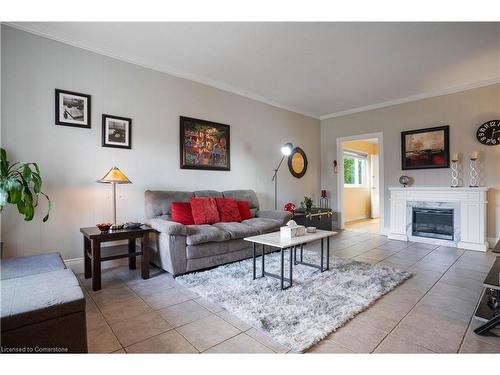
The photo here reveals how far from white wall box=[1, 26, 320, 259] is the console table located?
3.34 m

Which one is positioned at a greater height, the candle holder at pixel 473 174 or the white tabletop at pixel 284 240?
the candle holder at pixel 473 174

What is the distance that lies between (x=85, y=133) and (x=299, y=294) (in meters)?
2.88

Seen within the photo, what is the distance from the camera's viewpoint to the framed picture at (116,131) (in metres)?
3.13

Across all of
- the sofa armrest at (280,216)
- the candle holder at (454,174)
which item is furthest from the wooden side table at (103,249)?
the candle holder at (454,174)

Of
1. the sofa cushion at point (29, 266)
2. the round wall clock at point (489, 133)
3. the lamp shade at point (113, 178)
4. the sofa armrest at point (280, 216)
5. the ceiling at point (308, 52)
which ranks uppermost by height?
the ceiling at point (308, 52)

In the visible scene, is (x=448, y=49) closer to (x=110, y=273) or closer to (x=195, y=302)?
(x=195, y=302)

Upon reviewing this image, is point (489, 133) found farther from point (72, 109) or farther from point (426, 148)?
point (72, 109)

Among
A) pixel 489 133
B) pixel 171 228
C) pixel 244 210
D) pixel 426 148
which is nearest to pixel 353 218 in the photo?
pixel 426 148

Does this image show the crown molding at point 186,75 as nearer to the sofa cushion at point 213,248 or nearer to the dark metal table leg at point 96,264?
the dark metal table leg at point 96,264

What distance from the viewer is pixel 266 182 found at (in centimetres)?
505

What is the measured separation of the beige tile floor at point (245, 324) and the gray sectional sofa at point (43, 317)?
0.33 m

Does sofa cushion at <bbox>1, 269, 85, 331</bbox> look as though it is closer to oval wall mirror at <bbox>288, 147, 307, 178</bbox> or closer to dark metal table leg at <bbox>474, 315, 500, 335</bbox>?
dark metal table leg at <bbox>474, 315, 500, 335</bbox>
